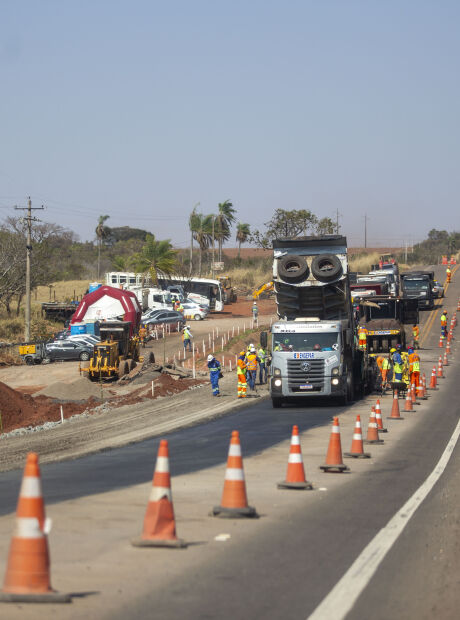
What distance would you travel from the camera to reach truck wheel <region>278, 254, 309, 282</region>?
3060 centimetres

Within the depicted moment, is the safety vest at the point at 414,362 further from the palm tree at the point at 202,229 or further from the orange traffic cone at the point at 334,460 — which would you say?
the palm tree at the point at 202,229

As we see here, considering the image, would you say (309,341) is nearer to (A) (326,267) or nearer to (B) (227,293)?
(A) (326,267)

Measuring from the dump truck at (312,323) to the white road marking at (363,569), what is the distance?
1713cm

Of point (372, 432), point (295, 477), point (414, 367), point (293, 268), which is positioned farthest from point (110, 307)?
point (295, 477)

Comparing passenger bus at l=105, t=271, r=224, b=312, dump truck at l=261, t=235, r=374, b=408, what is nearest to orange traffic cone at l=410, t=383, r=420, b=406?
dump truck at l=261, t=235, r=374, b=408

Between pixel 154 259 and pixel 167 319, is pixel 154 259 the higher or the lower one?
the higher one

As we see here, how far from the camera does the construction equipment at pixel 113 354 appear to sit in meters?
42.9

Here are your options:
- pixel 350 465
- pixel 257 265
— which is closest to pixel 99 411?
pixel 350 465

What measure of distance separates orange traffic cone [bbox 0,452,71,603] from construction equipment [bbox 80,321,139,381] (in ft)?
113

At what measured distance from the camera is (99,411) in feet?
105

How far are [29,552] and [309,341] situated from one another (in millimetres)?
23961

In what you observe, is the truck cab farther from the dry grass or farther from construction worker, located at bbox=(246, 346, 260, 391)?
the dry grass

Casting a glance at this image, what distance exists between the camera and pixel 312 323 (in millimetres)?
29547

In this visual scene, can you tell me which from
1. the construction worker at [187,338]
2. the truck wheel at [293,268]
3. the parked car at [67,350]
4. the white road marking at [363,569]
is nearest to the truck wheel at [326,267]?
the truck wheel at [293,268]
